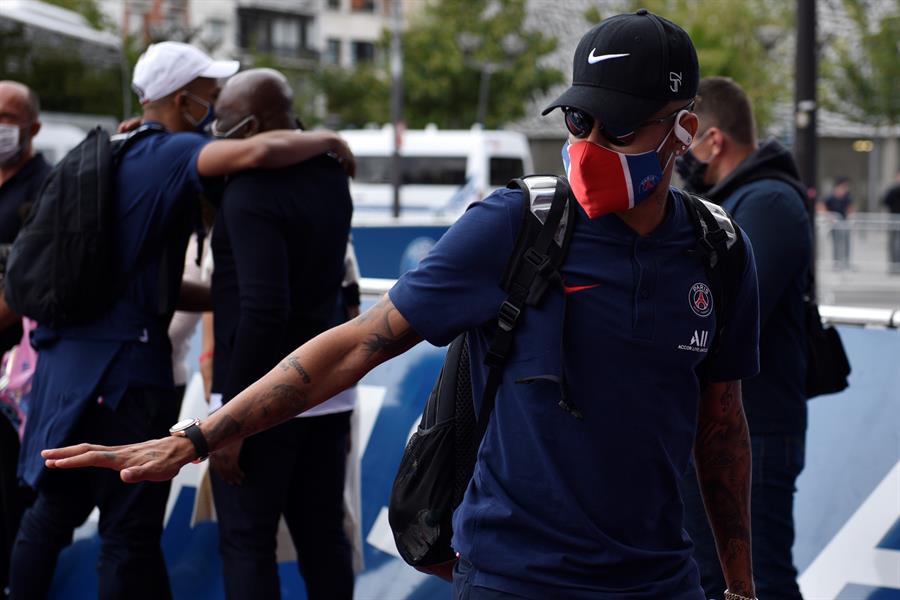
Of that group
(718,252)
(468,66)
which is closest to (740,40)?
(468,66)

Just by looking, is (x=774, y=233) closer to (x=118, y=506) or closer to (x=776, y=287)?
(x=776, y=287)

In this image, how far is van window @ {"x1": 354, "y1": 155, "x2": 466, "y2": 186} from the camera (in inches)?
1055

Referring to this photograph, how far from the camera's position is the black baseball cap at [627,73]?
230cm

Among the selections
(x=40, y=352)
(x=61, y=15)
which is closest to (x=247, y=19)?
(x=61, y=15)

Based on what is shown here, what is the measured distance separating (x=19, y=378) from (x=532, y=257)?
3.03 m

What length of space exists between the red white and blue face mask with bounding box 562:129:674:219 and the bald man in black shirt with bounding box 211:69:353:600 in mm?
1517

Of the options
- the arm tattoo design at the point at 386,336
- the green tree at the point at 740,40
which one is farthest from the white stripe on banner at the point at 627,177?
the green tree at the point at 740,40

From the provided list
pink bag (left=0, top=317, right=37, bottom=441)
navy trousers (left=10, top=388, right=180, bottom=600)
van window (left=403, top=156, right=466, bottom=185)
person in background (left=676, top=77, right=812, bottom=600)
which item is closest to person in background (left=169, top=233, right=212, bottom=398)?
pink bag (left=0, top=317, right=37, bottom=441)

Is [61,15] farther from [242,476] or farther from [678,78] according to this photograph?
[678,78]

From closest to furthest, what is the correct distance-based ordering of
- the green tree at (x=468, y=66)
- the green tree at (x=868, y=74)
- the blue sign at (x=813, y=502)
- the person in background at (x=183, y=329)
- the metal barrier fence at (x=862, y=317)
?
the blue sign at (x=813, y=502)
the metal barrier fence at (x=862, y=317)
the person in background at (x=183, y=329)
the green tree at (x=868, y=74)
the green tree at (x=468, y=66)

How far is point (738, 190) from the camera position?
3.87m

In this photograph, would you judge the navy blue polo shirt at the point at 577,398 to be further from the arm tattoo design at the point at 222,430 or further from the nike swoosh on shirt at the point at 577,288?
the arm tattoo design at the point at 222,430

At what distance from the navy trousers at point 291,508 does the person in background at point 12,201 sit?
1.47 metres

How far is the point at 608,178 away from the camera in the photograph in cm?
230
